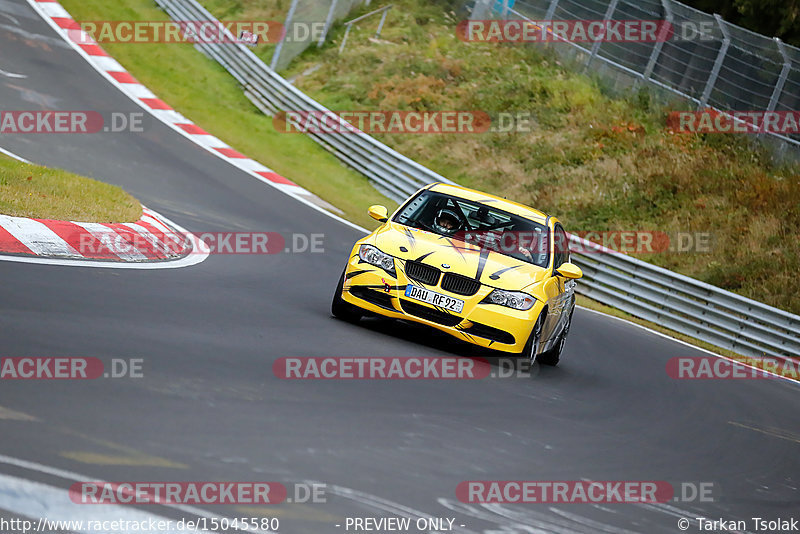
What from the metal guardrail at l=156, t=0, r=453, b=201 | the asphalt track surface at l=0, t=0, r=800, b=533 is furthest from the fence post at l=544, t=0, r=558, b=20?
the asphalt track surface at l=0, t=0, r=800, b=533

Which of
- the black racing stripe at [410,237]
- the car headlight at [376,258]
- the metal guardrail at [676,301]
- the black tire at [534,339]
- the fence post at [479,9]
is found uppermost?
the fence post at [479,9]

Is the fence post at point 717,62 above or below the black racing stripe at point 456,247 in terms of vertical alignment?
above

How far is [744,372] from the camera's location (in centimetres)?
1477

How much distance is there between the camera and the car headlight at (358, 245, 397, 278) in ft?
30.3

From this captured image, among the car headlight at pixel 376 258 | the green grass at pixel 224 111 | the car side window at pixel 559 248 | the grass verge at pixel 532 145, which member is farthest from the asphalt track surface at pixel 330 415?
the green grass at pixel 224 111

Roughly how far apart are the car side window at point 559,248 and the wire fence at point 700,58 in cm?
1400

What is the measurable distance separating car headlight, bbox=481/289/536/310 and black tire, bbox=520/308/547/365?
0.66 feet

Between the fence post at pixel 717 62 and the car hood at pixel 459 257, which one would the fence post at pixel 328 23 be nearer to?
the fence post at pixel 717 62

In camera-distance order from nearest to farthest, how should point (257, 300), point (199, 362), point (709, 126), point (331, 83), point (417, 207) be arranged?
point (199, 362) < point (257, 300) < point (417, 207) < point (709, 126) < point (331, 83)

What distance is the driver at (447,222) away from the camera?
10109 millimetres

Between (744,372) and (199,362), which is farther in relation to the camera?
(744,372)

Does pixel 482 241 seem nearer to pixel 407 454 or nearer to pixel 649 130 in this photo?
pixel 407 454

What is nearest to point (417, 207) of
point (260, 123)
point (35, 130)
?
point (35, 130)

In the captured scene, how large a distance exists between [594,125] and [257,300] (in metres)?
18.6
